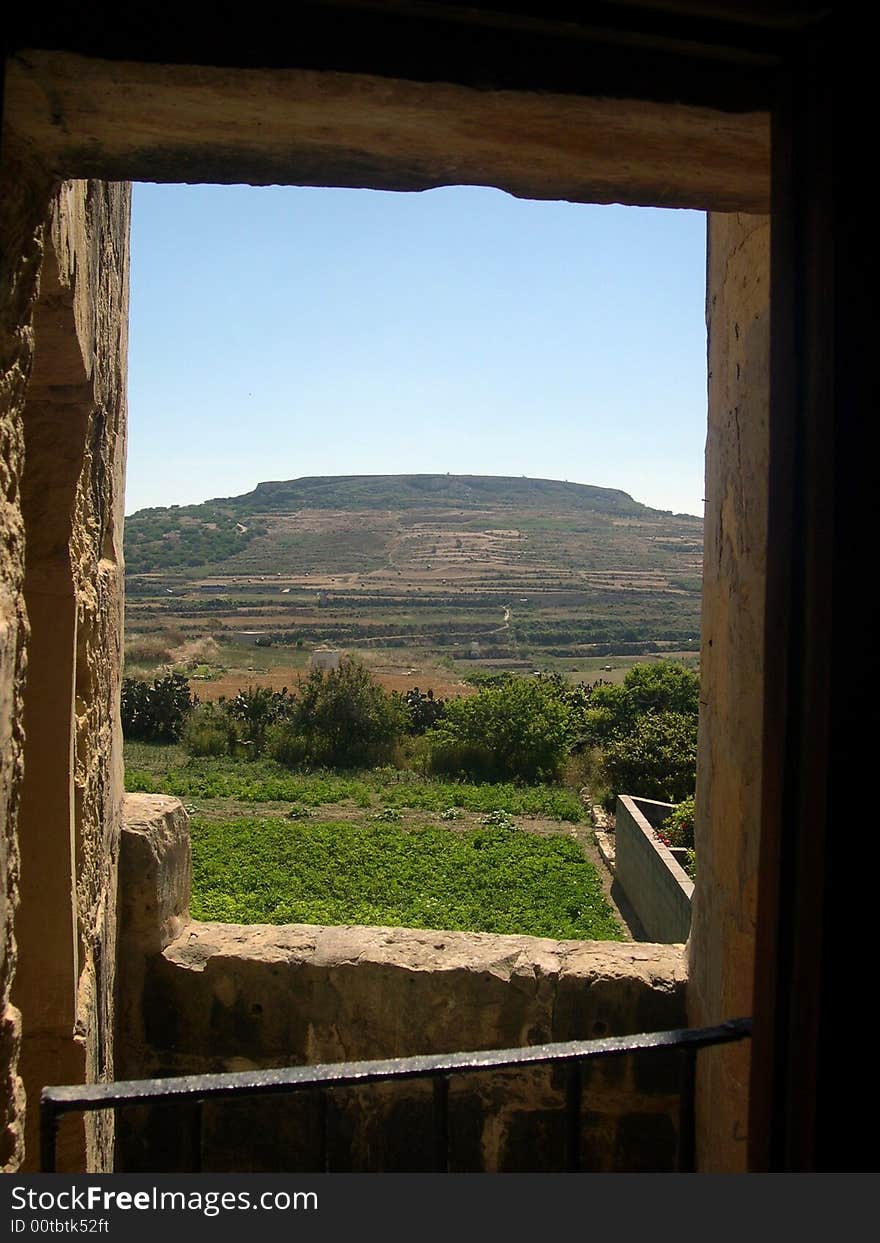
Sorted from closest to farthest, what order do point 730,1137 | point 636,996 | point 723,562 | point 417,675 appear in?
point 730,1137
point 723,562
point 636,996
point 417,675

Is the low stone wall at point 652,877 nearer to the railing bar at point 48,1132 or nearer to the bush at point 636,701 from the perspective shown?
the railing bar at point 48,1132

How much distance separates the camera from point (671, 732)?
15.9 metres

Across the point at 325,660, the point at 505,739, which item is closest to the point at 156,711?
the point at 505,739

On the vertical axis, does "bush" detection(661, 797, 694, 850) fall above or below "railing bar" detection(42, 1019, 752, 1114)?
below

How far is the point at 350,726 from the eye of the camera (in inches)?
776

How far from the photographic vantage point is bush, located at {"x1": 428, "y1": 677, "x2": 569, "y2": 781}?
58.4ft

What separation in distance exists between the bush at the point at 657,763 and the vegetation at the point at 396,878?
9.73 feet

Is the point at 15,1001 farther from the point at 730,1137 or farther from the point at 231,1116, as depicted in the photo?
the point at 730,1137

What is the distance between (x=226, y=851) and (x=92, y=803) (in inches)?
355

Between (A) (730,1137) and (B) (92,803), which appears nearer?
(A) (730,1137)

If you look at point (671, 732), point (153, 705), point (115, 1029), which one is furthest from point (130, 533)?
point (115, 1029)

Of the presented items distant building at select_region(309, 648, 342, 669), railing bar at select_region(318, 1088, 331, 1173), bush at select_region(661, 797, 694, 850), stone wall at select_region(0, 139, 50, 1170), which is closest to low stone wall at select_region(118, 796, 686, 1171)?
railing bar at select_region(318, 1088, 331, 1173)

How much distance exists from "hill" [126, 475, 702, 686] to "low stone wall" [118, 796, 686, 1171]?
4166cm

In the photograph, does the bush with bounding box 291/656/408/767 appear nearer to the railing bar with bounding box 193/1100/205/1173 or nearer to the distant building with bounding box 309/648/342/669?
the distant building with bounding box 309/648/342/669
